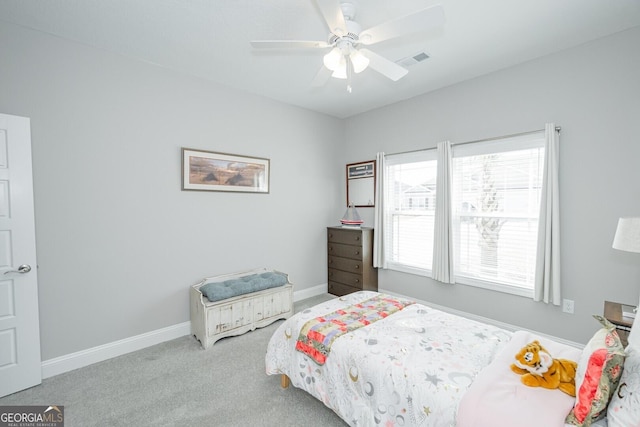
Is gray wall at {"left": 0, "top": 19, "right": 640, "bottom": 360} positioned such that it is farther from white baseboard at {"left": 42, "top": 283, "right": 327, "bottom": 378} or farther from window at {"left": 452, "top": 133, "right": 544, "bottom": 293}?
window at {"left": 452, "top": 133, "right": 544, "bottom": 293}

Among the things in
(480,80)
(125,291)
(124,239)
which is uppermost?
(480,80)

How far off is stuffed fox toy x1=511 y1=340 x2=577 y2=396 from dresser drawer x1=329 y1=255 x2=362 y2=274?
260cm

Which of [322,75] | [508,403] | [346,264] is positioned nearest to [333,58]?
[322,75]

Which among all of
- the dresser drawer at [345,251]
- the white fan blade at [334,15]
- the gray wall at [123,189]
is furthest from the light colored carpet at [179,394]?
the white fan blade at [334,15]

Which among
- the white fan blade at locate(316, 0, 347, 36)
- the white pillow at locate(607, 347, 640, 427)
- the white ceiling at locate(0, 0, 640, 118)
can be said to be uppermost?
the white ceiling at locate(0, 0, 640, 118)

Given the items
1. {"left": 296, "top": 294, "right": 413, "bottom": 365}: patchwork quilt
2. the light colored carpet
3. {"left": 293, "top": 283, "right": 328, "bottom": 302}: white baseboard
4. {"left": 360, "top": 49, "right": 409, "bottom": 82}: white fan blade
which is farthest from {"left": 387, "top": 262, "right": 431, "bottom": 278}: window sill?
{"left": 360, "top": 49, "right": 409, "bottom": 82}: white fan blade

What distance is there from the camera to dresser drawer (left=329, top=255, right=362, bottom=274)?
403 centimetres

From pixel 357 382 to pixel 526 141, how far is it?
2.82 m

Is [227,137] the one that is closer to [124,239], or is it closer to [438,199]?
[124,239]

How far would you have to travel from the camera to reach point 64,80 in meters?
2.40

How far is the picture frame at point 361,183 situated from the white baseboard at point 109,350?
2848 mm

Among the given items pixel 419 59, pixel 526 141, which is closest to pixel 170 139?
pixel 419 59

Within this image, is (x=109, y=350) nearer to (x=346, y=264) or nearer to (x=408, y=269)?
(x=346, y=264)

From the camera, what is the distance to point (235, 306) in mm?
2986
